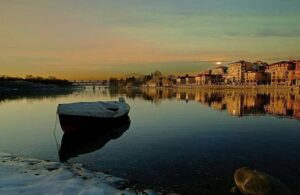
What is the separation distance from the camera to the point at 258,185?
12.4m

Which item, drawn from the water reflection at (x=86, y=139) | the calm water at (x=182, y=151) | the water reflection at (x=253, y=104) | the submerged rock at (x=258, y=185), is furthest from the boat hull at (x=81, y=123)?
the water reflection at (x=253, y=104)

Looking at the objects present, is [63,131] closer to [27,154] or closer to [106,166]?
[27,154]

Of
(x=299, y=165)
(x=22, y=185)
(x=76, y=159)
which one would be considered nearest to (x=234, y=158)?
(x=299, y=165)

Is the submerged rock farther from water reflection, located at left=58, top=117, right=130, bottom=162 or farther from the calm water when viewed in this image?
water reflection, located at left=58, top=117, right=130, bottom=162

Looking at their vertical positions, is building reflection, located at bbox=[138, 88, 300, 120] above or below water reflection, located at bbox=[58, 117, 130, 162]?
below

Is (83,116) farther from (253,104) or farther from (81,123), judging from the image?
(253,104)

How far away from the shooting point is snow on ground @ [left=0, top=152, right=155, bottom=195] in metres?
12.5

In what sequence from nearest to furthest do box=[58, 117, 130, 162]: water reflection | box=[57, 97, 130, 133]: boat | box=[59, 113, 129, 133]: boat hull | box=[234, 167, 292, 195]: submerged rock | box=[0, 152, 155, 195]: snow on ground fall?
1. box=[234, 167, 292, 195]: submerged rock
2. box=[0, 152, 155, 195]: snow on ground
3. box=[58, 117, 130, 162]: water reflection
4. box=[57, 97, 130, 133]: boat
5. box=[59, 113, 129, 133]: boat hull

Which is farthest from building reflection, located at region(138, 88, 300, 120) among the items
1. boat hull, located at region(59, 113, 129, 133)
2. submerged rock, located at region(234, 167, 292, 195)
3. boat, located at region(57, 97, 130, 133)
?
submerged rock, located at region(234, 167, 292, 195)

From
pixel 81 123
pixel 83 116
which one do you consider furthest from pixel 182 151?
pixel 81 123

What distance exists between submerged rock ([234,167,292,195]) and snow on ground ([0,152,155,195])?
12.1ft

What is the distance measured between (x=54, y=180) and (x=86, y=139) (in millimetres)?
13368

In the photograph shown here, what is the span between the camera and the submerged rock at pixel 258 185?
39.7 ft

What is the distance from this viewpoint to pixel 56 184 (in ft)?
43.9
